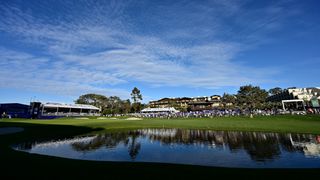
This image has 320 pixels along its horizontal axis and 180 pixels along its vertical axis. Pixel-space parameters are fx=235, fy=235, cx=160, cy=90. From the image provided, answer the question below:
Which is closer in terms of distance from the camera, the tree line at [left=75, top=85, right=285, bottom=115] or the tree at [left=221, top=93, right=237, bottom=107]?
the tree line at [left=75, top=85, right=285, bottom=115]

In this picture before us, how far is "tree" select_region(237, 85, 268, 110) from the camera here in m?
121

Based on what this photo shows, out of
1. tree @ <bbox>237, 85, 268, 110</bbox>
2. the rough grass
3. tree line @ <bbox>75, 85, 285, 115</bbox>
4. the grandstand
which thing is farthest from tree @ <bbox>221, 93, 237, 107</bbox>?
the rough grass

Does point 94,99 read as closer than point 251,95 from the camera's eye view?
No

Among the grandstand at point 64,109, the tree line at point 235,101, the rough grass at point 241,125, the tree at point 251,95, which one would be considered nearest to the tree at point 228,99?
the tree line at point 235,101

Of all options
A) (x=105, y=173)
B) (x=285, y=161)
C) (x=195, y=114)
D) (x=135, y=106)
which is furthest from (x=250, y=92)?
(x=105, y=173)

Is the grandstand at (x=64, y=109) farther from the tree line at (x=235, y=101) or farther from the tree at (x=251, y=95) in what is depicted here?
the tree at (x=251, y=95)

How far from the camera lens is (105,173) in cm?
1233

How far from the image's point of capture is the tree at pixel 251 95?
397 feet

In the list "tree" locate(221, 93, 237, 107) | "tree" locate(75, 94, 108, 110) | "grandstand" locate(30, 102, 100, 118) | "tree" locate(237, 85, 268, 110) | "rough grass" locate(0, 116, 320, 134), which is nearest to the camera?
"rough grass" locate(0, 116, 320, 134)

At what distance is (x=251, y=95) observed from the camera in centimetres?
12056

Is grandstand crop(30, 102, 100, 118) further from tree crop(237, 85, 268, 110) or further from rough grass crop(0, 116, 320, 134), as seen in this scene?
tree crop(237, 85, 268, 110)

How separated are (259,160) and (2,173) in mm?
15536

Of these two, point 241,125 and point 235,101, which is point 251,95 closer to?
point 235,101

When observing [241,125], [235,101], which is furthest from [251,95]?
[241,125]
